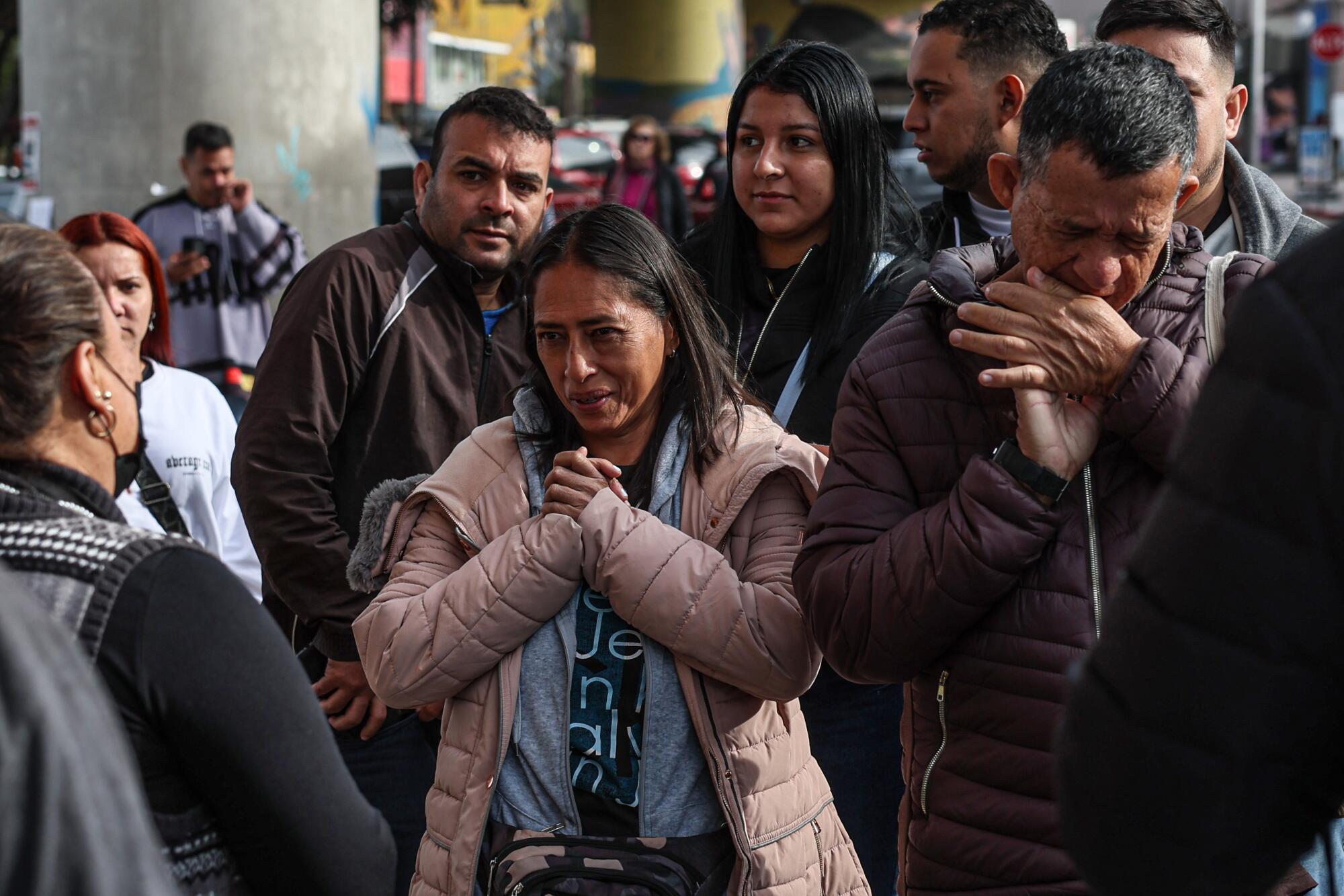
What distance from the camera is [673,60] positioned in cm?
3334

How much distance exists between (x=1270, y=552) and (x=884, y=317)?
7.42 ft

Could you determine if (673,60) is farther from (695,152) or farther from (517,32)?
(517,32)

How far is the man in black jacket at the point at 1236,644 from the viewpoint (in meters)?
1.26

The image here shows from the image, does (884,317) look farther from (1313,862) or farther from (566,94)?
(566,94)

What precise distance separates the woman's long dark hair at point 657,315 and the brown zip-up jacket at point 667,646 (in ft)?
0.57

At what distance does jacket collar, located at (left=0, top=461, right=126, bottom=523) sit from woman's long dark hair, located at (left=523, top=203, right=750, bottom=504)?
3.78ft

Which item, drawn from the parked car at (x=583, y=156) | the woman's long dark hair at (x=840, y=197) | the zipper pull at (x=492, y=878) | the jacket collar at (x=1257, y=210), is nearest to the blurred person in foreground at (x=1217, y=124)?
the jacket collar at (x=1257, y=210)

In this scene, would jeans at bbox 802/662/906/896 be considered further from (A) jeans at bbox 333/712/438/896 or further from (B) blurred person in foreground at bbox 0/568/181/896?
(B) blurred person in foreground at bbox 0/568/181/896

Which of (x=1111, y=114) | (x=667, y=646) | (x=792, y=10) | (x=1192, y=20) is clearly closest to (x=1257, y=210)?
(x=1192, y=20)

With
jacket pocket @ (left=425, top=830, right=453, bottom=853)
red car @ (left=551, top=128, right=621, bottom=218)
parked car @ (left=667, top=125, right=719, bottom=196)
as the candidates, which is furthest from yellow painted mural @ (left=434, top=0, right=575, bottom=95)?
jacket pocket @ (left=425, top=830, right=453, bottom=853)

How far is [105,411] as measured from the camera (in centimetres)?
192

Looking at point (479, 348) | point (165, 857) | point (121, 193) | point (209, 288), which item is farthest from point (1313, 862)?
point (121, 193)

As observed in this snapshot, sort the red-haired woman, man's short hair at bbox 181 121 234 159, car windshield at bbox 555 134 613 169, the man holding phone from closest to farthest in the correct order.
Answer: the red-haired woman
the man holding phone
man's short hair at bbox 181 121 234 159
car windshield at bbox 555 134 613 169

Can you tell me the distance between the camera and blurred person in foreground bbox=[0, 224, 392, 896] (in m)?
1.69
